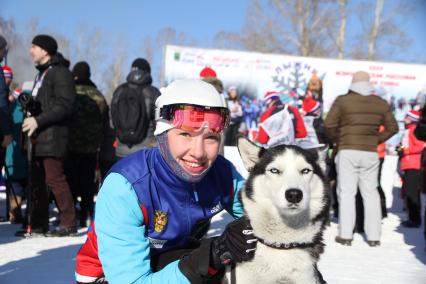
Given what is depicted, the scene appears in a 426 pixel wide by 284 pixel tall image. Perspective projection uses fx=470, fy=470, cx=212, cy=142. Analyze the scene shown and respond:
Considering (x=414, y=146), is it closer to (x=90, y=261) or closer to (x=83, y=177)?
(x=83, y=177)

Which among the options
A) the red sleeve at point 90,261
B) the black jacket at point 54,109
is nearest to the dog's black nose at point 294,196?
the red sleeve at point 90,261

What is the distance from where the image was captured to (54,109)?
14.1ft

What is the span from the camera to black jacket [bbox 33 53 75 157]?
431cm

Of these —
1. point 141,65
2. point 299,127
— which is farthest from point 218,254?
point 299,127

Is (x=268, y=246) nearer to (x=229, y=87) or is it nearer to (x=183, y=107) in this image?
(x=183, y=107)

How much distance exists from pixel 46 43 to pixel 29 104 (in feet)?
1.98

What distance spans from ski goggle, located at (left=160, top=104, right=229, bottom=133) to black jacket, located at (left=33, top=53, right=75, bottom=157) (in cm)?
274

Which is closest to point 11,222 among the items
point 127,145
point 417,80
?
point 127,145

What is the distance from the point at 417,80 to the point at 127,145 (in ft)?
25.9

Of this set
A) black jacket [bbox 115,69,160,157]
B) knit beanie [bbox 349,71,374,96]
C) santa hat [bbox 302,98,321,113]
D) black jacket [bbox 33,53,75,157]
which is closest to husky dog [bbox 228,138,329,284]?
black jacket [bbox 33,53,75,157]

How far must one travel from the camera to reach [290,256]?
186cm

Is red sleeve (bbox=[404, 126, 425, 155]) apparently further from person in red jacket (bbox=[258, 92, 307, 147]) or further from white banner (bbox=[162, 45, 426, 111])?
white banner (bbox=[162, 45, 426, 111])

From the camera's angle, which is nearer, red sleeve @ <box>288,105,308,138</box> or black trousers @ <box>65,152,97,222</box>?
→ black trousers @ <box>65,152,97,222</box>

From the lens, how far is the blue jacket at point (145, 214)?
1.74m
